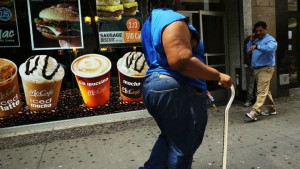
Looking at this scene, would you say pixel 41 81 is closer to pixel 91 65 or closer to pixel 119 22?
pixel 91 65

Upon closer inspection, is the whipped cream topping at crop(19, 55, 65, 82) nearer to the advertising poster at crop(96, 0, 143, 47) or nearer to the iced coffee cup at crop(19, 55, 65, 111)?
the iced coffee cup at crop(19, 55, 65, 111)

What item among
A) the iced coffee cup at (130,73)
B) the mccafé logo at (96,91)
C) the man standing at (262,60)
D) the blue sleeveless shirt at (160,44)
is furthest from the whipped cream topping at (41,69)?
the man standing at (262,60)

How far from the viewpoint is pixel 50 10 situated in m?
5.70

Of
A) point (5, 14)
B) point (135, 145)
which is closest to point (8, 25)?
point (5, 14)

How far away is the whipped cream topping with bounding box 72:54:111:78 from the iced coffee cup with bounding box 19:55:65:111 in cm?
30

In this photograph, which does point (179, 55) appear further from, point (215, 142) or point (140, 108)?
point (140, 108)

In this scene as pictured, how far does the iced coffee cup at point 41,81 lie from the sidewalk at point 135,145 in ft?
1.83

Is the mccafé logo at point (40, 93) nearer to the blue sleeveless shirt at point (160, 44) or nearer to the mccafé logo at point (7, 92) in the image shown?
the mccafé logo at point (7, 92)

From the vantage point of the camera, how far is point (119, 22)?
6.18 meters

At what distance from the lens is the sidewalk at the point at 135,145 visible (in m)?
3.90

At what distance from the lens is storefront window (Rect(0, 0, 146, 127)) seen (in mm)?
5492

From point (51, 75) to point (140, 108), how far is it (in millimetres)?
1964

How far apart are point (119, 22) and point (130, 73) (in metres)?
1.07

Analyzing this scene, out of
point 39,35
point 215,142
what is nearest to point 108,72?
point 39,35
